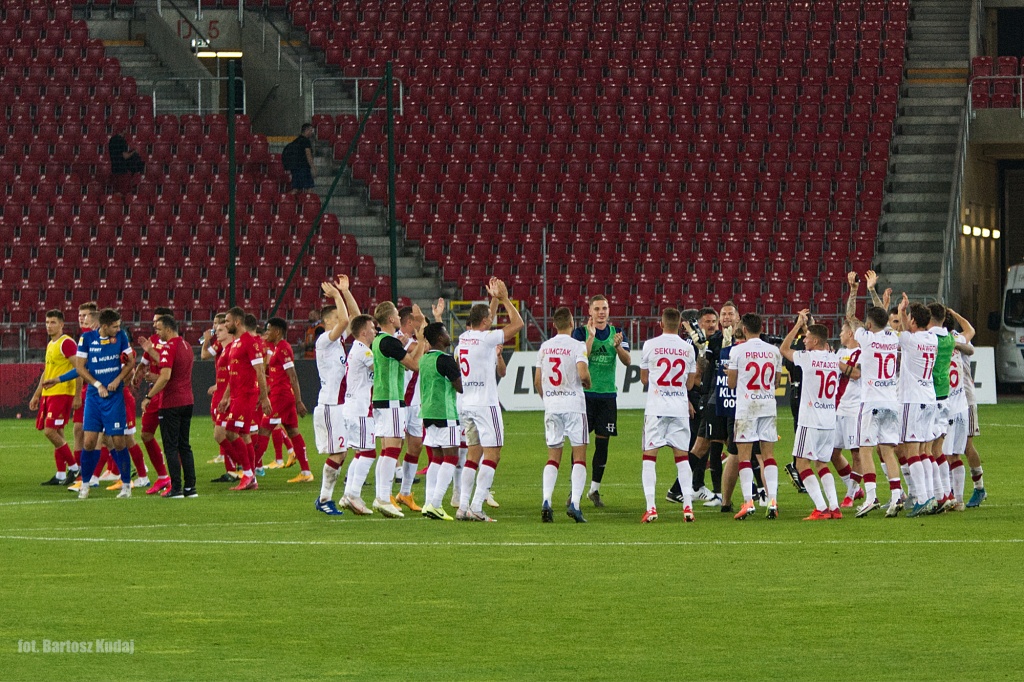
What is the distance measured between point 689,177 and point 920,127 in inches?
249

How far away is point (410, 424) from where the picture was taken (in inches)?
652

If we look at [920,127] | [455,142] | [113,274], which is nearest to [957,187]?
[920,127]

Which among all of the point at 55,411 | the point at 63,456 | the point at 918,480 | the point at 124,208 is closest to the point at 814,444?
the point at 918,480

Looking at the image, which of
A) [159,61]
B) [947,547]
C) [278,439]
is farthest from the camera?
[159,61]

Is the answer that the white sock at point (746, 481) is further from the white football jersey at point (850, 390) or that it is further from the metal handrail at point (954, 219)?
the metal handrail at point (954, 219)

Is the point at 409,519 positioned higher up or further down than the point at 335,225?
further down

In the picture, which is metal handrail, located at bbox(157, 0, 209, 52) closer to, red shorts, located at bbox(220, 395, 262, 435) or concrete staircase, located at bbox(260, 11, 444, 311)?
concrete staircase, located at bbox(260, 11, 444, 311)

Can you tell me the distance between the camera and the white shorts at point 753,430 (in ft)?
47.6

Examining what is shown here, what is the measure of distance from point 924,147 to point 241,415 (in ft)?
80.8

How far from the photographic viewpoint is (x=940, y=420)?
15375 millimetres

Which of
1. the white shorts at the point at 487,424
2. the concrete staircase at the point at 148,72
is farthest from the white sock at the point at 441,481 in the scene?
the concrete staircase at the point at 148,72

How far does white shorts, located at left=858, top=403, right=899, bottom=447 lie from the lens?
14914 mm

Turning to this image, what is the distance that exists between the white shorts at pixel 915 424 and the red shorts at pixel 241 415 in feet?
25.4

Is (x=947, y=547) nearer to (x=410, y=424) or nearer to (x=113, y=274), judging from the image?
(x=410, y=424)
